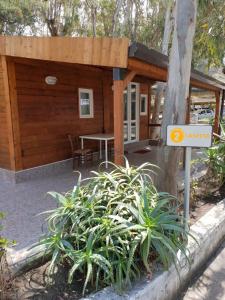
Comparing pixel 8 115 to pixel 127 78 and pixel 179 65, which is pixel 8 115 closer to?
pixel 127 78

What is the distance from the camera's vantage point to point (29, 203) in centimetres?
450

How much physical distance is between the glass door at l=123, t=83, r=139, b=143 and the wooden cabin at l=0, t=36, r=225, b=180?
3.44 feet

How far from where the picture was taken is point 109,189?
2660 millimetres

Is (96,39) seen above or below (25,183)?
above

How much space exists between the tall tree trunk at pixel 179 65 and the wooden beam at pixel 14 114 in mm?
3570

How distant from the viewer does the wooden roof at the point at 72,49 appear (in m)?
3.73

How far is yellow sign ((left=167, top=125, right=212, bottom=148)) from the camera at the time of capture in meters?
2.42

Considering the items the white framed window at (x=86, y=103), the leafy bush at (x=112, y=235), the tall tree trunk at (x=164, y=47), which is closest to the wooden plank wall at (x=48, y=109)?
the white framed window at (x=86, y=103)

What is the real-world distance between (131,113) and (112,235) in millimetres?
7786

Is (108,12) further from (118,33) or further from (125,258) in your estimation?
(125,258)

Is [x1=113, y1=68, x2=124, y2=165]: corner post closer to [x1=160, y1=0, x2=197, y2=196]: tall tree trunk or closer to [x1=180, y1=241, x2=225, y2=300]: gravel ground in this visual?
[x1=160, y1=0, x2=197, y2=196]: tall tree trunk

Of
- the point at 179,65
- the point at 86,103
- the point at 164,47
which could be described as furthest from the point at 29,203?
the point at 164,47

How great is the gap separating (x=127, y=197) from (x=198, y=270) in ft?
3.91

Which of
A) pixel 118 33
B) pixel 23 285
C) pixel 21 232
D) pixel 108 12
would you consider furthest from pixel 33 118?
pixel 108 12
